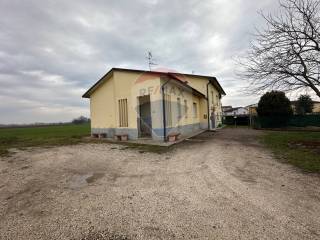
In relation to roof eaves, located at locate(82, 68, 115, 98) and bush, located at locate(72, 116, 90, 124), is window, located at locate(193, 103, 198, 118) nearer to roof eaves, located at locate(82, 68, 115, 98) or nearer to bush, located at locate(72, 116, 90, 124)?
roof eaves, located at locate(82, 68, 115, 98)

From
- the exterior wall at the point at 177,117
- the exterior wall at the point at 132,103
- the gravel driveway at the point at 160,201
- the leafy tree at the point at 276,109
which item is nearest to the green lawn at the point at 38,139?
the exterior wall at the point at 132,103

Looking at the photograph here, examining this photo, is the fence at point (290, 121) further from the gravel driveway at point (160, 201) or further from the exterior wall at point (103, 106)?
the gravel driveway at point (160, 201)

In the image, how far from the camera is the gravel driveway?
Result: 269 cm

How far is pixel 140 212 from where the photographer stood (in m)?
3.24

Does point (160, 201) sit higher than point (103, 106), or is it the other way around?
point (103, 106)

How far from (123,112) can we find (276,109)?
1876 cm

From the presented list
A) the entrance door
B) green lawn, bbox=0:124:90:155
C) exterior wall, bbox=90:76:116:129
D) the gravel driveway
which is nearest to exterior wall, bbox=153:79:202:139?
the entrance door

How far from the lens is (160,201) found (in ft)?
11.9

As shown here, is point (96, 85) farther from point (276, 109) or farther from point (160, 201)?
point (276, 109)

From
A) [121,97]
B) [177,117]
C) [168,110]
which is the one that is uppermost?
[121,97]

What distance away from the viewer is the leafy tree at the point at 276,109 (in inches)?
869

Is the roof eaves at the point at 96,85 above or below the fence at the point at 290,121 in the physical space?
above

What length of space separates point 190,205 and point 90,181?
276cm

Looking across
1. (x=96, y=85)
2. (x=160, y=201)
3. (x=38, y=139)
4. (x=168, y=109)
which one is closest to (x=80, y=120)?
(x=38, y=139)
